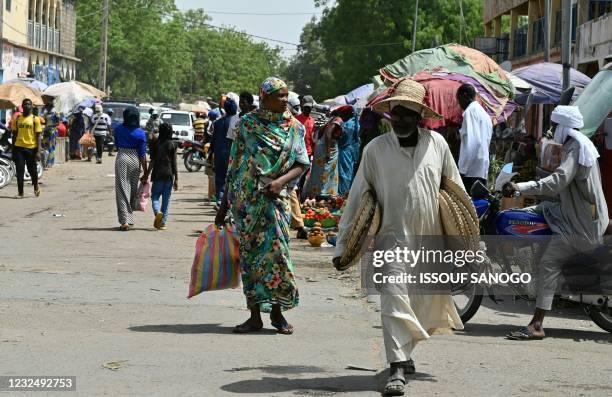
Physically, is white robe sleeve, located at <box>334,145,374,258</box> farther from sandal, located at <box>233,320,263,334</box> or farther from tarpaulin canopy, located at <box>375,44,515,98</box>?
tarpaulin canopy, located at <box>375,44,515,98</box>

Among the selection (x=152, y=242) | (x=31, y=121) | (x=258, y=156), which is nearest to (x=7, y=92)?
(x=31, y=121)

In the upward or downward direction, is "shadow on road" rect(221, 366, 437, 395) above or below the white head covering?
below

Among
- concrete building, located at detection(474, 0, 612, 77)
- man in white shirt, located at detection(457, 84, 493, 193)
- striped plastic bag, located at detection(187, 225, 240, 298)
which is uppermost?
concrete building, located at detection(474, 0, 612, 77)

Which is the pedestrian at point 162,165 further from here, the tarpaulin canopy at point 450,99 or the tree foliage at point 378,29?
the tree foliage at point 378,29

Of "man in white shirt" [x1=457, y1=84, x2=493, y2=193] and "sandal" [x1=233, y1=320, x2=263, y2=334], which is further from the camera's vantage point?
"man in white shirt" [x1=457, y1=84, x2=493, y2=193]

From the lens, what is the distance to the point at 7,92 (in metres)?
33.4

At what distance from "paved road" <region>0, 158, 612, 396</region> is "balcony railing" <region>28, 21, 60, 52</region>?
51.6m

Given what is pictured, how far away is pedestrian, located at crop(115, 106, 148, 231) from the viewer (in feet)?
54.9

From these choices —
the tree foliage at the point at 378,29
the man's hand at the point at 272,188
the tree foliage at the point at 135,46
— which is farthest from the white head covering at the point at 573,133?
the tree foliage at the point at 135,46

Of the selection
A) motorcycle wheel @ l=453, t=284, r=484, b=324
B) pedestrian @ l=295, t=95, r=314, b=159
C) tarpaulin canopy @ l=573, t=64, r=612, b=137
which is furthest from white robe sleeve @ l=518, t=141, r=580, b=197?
pedestrian @ l=295, t=95, r=314, b=159

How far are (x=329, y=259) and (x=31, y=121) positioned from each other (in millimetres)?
10624

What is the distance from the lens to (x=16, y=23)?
191ft

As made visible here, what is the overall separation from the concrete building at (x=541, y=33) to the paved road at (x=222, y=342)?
1173cm

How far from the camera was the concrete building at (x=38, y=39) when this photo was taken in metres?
55.7
